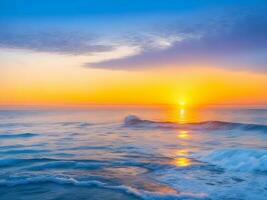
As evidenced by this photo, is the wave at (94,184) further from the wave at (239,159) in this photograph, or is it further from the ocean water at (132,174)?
the wave at (239,159)

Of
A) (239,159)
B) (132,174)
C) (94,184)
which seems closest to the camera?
(94,184)

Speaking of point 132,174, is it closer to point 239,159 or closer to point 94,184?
point 94,184

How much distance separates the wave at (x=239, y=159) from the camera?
13.7 metres

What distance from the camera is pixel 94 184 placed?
430 inches

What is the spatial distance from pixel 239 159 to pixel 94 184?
750cm

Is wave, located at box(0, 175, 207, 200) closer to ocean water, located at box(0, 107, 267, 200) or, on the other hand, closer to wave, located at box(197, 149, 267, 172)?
ocean water, located at box(0, 107, 267, 200)

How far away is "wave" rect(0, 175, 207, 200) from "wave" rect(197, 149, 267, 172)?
499cm

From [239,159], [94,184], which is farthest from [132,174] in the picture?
[239,159]

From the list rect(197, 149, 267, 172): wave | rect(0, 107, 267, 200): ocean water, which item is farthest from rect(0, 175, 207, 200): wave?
rect(197, 149, 267, 172): wave

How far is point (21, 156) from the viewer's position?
1720cm

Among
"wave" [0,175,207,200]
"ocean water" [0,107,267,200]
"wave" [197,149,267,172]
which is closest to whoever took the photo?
"wave" [0,175,207,200]

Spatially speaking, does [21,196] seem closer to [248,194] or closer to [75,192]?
[75,192]

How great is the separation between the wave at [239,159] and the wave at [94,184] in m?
4.99

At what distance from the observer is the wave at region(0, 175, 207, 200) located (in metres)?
9.52
